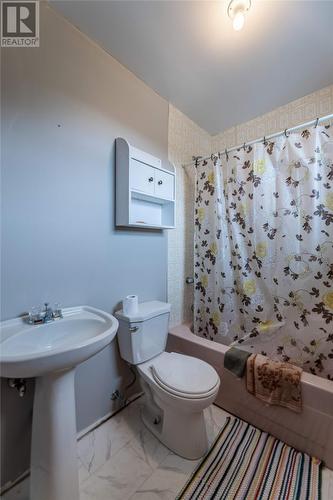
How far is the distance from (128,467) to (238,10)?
243 cm

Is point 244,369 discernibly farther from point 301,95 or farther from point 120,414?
point 301,95

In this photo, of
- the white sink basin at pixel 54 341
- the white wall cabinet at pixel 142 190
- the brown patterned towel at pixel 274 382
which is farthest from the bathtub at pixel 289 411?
the white wall cabinet at pixel 142 190

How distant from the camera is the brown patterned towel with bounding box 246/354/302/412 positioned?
1.22 meters

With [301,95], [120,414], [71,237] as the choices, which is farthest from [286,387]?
[301,95]

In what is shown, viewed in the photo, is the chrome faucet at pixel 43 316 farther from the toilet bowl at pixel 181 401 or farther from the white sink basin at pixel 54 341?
the toilet bowl at pixel 181 401

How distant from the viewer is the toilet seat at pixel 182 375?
1.11m

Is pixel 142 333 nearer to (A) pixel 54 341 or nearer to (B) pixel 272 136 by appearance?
(A) pixel 54 341

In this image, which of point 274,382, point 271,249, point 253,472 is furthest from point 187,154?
point 253,472

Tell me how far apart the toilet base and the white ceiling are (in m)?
2.13

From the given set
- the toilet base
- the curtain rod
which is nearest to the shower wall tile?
the curtain rod

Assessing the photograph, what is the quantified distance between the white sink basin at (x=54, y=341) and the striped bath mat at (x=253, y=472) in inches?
→ 34.0

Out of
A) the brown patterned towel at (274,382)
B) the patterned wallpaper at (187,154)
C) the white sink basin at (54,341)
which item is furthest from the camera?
the patterned wallpaper at (187,154)

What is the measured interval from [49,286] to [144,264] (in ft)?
2.27

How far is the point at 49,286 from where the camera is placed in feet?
3.75
